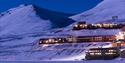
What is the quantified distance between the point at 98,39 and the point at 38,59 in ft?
47.6

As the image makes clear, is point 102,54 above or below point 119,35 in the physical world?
below

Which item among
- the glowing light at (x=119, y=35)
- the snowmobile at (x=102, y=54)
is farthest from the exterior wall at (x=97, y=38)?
the snowmobile at (x=102, y=54)

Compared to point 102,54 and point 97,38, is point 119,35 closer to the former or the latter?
point 97,38

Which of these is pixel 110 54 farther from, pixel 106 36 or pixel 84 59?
pixel 106 36

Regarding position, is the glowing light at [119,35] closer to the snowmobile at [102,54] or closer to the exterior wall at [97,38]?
the exterior wall at [97,38]

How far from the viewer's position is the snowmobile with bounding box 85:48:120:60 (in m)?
168

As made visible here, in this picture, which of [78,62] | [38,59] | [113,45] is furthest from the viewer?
[38,59]

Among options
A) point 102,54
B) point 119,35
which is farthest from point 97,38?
point 102,54

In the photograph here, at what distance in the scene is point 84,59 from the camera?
573ft

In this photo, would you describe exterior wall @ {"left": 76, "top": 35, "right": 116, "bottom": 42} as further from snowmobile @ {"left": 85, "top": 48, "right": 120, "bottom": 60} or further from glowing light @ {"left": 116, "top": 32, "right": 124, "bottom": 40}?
snowmobile @ {"left": 85, "top": 48, "right": 120, "bottom": 60}

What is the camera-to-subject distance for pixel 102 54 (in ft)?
557

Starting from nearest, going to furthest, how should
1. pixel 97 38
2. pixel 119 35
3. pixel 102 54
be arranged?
pixel 102 54 < pixel 119 35 < pixel 97 38

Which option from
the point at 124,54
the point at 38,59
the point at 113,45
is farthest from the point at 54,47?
the point at 124,54

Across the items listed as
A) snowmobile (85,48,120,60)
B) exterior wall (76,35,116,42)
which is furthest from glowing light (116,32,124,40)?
snowmobile (85,48,120,60)
